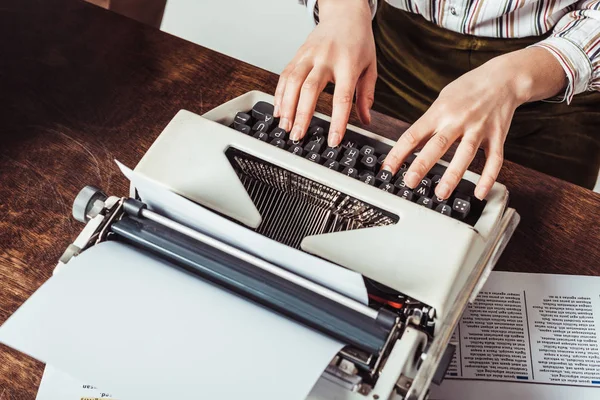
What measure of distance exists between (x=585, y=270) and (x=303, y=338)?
0.50 metres

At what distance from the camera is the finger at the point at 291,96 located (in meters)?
0.88

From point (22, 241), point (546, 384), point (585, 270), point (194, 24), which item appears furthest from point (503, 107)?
point (194, 24)

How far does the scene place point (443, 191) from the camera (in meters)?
A: 0.80

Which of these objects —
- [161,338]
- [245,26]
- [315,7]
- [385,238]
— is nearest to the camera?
[161,338]

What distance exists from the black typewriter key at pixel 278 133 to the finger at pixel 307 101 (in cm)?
1

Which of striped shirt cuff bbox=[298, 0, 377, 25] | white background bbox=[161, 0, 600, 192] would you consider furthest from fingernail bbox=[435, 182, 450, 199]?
white background bbox=[161, 0, 600, 192]

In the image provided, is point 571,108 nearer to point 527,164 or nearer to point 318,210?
point 527,164

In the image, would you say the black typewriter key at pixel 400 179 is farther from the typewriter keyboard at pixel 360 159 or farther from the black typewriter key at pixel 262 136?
the black typewriter key at pixel 262 136

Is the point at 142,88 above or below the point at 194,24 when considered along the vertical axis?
below

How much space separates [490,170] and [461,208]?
91 mm

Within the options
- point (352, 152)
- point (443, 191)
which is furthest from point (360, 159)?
point (443, 191)

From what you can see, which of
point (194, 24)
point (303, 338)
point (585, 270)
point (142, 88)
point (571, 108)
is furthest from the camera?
point (194, 24)

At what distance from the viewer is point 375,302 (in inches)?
28.0

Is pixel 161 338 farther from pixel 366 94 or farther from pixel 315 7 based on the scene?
pixel 315 7
